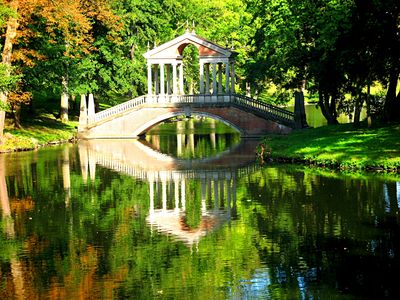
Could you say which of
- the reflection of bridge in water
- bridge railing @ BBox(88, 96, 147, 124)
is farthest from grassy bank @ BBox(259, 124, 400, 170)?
bridge railing @ BBox(88, 96, 147, 124)

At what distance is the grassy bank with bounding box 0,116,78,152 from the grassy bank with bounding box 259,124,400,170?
15592 mm

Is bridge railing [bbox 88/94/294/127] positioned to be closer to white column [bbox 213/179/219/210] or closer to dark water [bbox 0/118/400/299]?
dark water [bbox 0/118/400/299]

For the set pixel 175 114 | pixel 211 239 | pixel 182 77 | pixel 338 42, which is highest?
pixel 182 77

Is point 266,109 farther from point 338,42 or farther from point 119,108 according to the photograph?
point 338,42

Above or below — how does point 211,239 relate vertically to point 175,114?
below

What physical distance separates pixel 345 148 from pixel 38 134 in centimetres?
2623

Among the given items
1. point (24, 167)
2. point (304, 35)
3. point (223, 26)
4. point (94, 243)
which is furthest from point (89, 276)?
point (223, 26)

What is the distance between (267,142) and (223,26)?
41223 mm

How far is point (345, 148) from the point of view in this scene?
36688mm

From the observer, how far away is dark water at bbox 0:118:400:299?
52.3 feet

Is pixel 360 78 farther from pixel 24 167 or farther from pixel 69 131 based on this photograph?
pixel 69 131

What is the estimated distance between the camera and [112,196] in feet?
94.7

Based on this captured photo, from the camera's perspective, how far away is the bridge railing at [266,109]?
58.6m

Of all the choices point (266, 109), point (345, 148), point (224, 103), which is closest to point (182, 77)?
point (224, 103)
